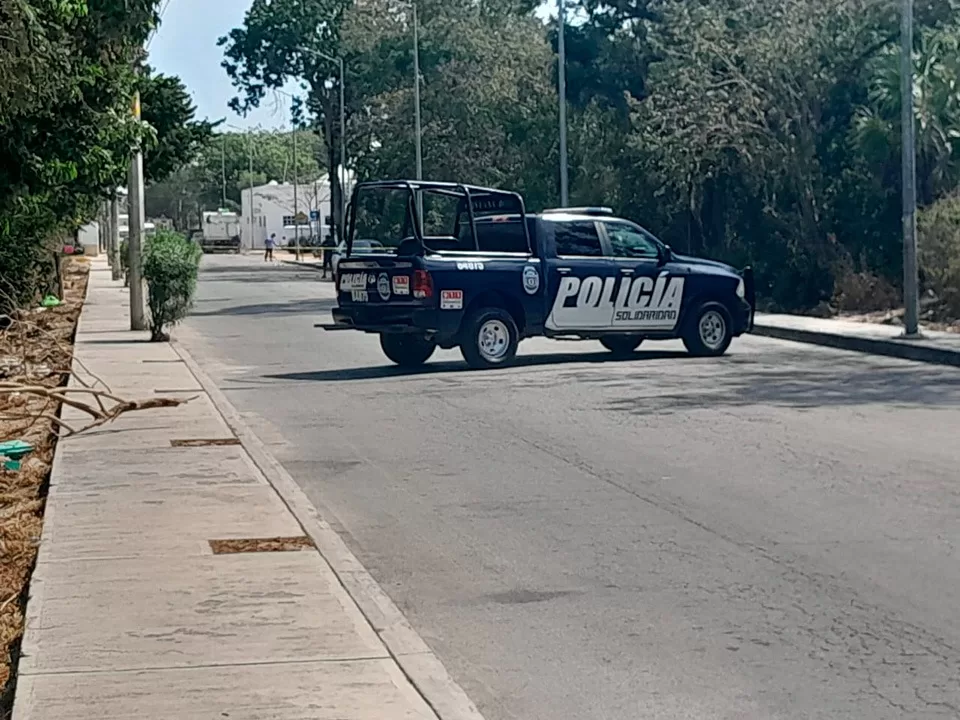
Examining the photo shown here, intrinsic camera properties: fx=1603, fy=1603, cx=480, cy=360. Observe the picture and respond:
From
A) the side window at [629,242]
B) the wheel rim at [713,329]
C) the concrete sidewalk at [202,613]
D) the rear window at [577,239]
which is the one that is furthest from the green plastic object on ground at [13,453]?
the wheel rim at [713,329]

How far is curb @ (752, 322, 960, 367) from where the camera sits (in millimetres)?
21578

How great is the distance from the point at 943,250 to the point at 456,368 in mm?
11108

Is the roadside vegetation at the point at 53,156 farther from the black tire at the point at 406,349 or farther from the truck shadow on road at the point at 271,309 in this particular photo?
the truck shadow on road at the point at 271,309

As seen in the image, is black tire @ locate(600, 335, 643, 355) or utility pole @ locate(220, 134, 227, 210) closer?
black tire @ locate(600, 335, 643, 355)

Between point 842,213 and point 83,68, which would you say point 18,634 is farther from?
point 842,213

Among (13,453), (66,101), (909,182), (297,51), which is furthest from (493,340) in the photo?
(297,51)

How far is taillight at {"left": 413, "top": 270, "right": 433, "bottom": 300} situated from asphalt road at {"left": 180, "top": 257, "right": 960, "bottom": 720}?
40.6 inches

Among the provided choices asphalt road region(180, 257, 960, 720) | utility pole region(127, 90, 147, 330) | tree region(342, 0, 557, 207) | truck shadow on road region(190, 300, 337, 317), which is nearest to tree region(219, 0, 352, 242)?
tree region(342, 0, 557, 207)

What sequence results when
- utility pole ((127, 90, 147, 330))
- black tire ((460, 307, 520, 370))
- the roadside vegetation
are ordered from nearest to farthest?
the roadside vegetation < black tire ((460, 307, 520, 370)) < utility pole ((127, 90, 147, 330))

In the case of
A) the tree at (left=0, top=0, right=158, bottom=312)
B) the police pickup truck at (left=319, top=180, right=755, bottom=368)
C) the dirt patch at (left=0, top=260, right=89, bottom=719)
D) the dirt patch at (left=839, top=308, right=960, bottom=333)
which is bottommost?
the dirt patch at (left=0, top=260, right=89, bottom=719)

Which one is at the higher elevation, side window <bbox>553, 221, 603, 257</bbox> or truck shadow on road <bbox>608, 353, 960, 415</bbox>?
side window <bbox>553, 221, 603, 257</bbox>

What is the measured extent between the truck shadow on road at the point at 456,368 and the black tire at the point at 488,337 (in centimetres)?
15

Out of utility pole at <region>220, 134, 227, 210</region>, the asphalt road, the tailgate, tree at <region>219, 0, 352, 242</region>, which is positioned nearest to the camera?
the asphalt road

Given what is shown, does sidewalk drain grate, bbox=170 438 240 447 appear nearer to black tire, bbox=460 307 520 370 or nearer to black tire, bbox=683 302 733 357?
black tire, bbox=460 307 520 370
